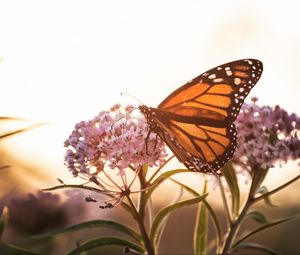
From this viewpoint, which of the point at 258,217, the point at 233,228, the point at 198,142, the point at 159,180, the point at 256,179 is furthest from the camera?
the point at 258,217

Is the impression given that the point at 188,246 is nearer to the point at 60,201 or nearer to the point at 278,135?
the point at 60,201

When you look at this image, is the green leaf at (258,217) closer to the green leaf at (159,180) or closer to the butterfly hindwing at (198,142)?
the butterfly hindwing at (198,142)

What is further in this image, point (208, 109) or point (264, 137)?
point (208, 109)

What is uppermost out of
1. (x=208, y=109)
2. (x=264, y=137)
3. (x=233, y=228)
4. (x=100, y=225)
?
(x=208, y=109)

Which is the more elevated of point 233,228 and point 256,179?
point 256,179

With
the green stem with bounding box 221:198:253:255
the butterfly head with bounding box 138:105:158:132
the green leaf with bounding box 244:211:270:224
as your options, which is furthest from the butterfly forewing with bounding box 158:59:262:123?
the green leaf with bounding box 244:211:270:224


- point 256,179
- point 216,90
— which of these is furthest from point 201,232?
point 216,90

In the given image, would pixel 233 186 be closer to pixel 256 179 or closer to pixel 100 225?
pixel 256 179

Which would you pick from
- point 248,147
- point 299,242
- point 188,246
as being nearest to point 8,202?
point 248,147
